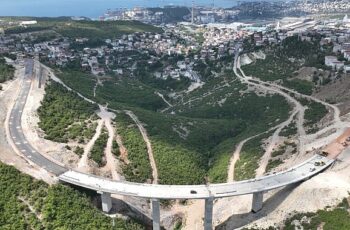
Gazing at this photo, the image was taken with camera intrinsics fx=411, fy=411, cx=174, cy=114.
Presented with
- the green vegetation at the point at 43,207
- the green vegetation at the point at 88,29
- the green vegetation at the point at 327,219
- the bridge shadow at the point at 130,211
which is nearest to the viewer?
the green vegetation at the point at 327,219

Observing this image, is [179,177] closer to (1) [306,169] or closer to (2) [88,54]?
(1) [306,169]

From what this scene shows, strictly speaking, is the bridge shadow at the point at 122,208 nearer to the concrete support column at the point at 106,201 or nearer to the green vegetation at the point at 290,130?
the concrete support column at the point at 106,201

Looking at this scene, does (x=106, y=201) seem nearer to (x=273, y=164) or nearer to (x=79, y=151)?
(x=79, y=151)

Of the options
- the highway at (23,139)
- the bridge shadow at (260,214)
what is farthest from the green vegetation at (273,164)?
the highway at (23,139)

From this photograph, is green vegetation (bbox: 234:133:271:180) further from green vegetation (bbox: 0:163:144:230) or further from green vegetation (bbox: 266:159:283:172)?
green vegetation (bbox: 0:163:144:230)

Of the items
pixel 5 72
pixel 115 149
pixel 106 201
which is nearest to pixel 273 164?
pixel 115 149

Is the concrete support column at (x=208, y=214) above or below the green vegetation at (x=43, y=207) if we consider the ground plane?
below
